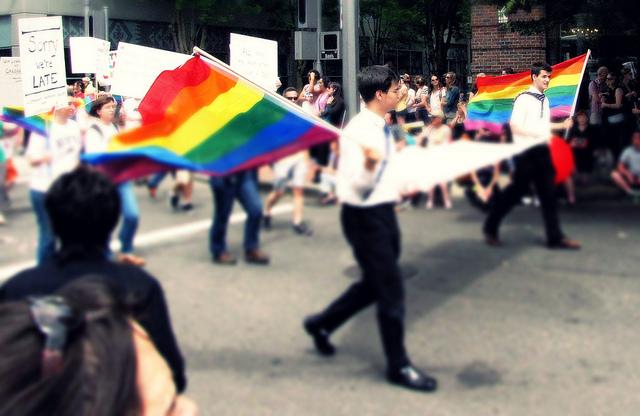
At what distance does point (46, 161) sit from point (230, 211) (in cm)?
41

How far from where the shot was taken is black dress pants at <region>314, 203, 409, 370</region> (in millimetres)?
2178

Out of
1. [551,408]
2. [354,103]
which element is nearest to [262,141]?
[551,408]

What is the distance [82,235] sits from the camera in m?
2.21

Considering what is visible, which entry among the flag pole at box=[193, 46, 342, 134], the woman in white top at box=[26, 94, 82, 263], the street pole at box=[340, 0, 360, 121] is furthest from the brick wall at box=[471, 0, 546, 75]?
the woman in white top at box=[26, 94, 82, 263]

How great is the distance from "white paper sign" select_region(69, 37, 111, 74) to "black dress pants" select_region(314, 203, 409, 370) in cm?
157

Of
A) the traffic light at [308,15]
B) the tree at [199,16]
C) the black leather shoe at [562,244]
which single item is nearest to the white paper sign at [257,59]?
the traffic light at [308,15]

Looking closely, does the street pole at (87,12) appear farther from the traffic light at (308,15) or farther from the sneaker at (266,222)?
the sneaker at (266,222)

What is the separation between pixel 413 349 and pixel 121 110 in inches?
46.8

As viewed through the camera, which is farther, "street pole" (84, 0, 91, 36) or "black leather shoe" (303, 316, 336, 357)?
"street pole" (84, 0, 91, 36)

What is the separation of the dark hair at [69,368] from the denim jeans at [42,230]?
41cm

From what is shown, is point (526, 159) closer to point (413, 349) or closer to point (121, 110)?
point (413, 349)

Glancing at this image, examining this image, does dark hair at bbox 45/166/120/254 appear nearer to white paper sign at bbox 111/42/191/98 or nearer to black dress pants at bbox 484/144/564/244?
black dress pants at bbox 484/144/564/244

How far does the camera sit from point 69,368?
170 cm

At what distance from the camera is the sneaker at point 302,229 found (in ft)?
7.12
